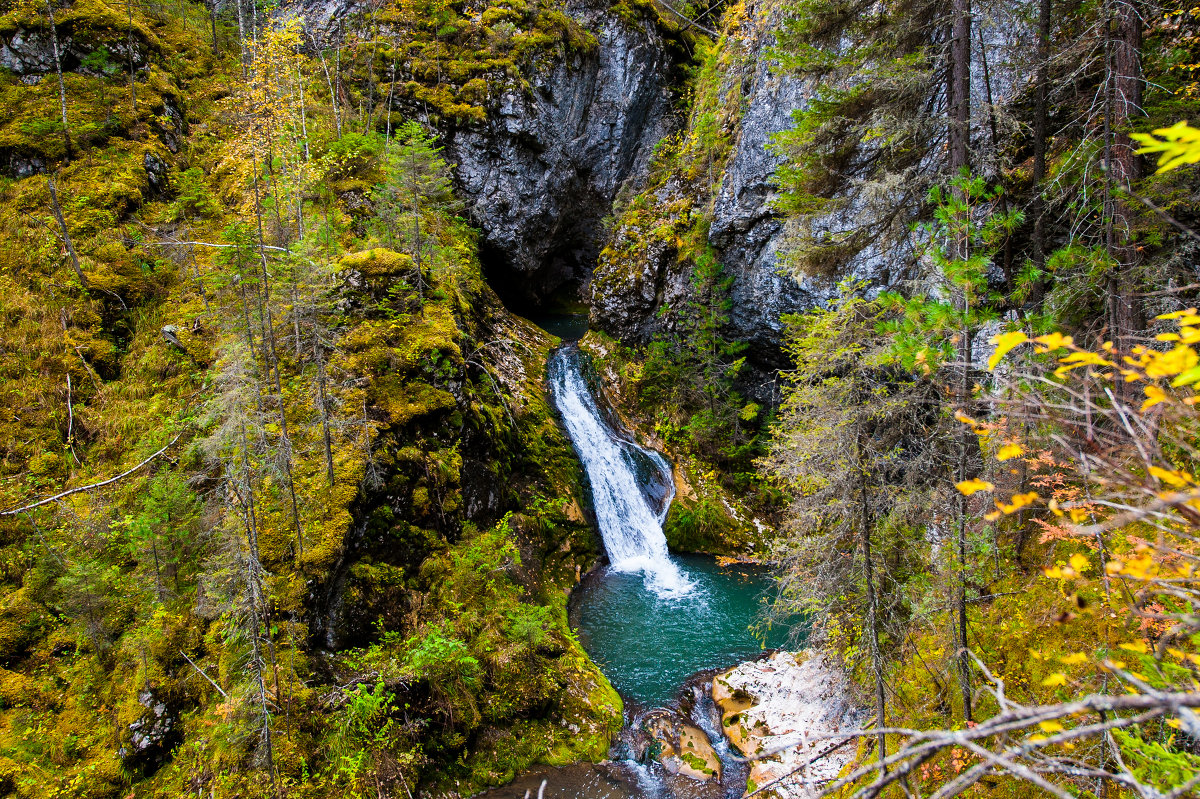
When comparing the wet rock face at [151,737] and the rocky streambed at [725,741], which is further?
the rocky streambed at [725,741]

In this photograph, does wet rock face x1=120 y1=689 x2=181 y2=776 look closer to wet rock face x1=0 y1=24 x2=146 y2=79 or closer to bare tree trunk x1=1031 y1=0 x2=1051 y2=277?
bare tree trunk x1=1031 y1=0 x2=1051 y2=277

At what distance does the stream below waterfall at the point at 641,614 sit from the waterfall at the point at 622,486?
35 mm

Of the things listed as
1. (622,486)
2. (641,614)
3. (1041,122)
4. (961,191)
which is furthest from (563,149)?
(961,191)

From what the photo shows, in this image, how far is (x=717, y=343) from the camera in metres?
17.6

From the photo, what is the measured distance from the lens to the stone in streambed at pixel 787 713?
25.2ft

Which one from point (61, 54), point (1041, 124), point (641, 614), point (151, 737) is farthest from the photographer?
point (61, 54)

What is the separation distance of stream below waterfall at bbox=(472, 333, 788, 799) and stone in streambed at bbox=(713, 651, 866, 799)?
1.11 feet

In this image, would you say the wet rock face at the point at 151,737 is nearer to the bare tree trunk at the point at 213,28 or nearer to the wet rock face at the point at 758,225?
the wet rock face at the point at 758,225

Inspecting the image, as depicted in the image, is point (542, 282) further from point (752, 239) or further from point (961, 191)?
point (961, 191)

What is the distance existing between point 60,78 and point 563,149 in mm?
16340

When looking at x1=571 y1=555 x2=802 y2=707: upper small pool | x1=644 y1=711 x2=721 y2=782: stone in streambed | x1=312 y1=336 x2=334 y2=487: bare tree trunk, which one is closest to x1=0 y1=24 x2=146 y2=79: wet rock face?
x1=312 y1=336 x2=334 y2=487: bare tree trunk

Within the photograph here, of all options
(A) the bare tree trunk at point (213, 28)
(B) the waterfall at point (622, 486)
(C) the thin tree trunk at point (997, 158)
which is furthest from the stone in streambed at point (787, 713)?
(A) the bare tree trunk at point (213, 28)

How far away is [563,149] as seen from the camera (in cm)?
2369

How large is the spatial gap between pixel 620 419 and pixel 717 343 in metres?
4.29
